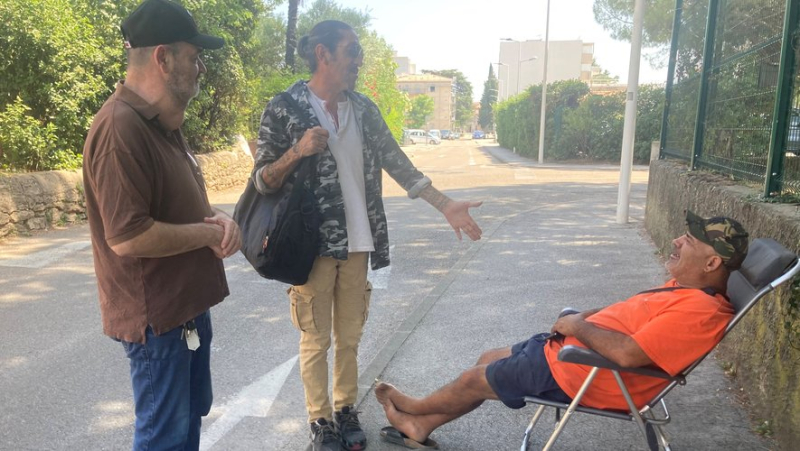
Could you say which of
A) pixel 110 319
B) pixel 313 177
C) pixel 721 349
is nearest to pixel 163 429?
pixel 110 319

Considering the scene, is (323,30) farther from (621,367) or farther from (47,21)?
(47,21)

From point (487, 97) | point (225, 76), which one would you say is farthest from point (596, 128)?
point (487, 97)

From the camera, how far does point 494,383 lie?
2.72m

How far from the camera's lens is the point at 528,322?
493 cm

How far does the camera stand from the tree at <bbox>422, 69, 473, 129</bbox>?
145 meters

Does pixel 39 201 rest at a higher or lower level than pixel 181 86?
lower

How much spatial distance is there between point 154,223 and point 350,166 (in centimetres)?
125

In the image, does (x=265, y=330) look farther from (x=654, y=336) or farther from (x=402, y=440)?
A: (x=654, y=336)

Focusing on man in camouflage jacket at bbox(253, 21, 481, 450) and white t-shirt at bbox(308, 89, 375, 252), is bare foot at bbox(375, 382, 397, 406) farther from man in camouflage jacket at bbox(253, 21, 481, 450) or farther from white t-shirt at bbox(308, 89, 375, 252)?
white t-shirt at bbox(308, 89, 375, 252)

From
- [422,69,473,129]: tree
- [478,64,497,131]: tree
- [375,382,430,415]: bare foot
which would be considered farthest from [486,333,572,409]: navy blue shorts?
[422,69,473,129]: tree

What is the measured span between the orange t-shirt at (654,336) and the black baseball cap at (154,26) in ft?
6.48

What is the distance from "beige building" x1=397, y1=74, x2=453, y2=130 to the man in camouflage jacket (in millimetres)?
124091

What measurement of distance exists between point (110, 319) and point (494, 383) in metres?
1.62

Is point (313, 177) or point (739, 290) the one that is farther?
point (313, 177)
